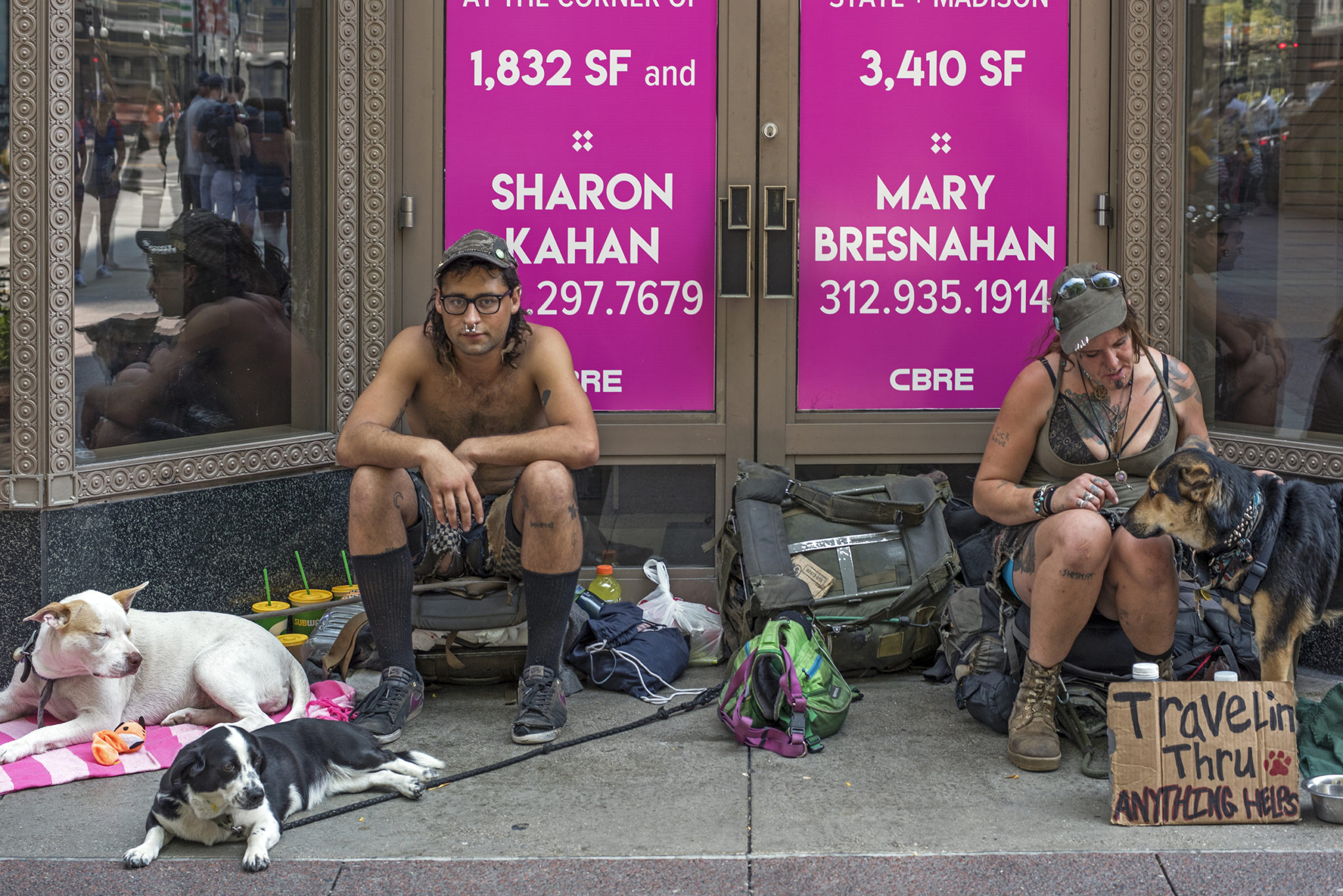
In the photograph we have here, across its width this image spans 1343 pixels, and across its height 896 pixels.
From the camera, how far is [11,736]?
13.2 ft

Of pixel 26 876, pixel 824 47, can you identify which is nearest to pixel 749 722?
pixel 26 876

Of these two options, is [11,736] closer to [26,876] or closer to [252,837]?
[26,876]

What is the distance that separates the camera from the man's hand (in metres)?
3.91

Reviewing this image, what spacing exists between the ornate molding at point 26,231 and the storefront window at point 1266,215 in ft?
12.9

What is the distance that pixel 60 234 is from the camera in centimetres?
430

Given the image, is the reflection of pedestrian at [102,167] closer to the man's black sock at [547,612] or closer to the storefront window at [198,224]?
the storefront window at [198,224]

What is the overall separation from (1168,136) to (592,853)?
342 cm

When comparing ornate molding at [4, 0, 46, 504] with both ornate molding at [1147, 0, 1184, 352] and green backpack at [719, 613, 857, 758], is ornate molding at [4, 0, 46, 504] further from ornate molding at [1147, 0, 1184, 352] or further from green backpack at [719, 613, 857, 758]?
ornate molding at [1147, 0, 1184, 352]

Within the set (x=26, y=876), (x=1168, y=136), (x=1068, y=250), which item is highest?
(x=1168, y=136)

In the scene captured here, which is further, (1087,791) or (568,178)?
(568,178)

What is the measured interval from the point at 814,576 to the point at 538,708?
109 centimetres

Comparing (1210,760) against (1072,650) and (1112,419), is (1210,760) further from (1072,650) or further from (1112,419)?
(1112,419)

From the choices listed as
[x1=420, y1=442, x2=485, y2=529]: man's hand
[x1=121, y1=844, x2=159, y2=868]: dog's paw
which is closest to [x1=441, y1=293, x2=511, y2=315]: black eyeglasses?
[x1=420, y1=442, x2=485, y2=529]: man's hand

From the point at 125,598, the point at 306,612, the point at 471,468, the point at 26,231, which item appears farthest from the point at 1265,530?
the point at 26,231
